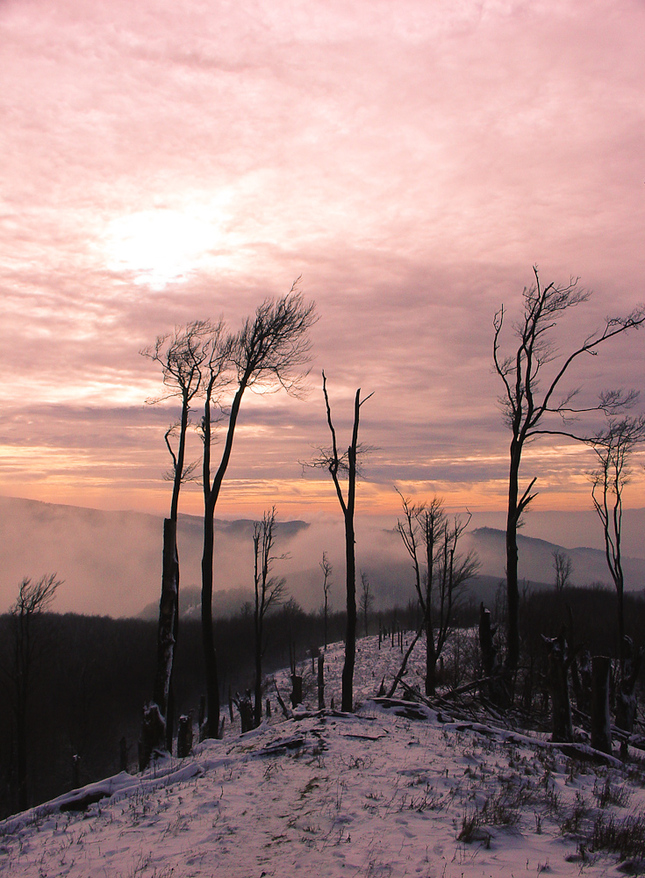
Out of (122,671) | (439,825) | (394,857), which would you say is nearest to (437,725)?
(439,825)

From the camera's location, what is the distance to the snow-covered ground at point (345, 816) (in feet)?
16.1

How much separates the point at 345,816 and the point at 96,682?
252 ft

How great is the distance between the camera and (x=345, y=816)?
606 cm

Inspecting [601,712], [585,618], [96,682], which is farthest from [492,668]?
[96,682]

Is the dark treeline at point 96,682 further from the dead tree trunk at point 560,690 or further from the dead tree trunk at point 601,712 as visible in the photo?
the dead tree trunk at point 601,712

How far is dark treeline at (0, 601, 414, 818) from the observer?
44.3 meters

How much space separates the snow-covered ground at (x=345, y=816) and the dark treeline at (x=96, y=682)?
25.6m

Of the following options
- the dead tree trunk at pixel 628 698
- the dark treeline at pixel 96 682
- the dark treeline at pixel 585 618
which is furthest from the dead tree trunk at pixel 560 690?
the dark treeline at pixel 96 682

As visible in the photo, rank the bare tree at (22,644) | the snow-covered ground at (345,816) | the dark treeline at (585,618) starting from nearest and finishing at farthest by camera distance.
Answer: the snow-covered ground at (345,816), the bare tree at (22,644), the dark treeline at (585,618)

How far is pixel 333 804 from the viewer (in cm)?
644

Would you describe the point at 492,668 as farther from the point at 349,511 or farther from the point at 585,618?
the point at 585,618

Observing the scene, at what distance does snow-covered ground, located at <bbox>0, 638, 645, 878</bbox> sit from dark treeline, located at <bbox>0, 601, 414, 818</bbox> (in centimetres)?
2556

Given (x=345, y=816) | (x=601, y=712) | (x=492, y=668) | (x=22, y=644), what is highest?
(x=345, y=816)

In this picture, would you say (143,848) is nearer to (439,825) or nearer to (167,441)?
(439,825)
